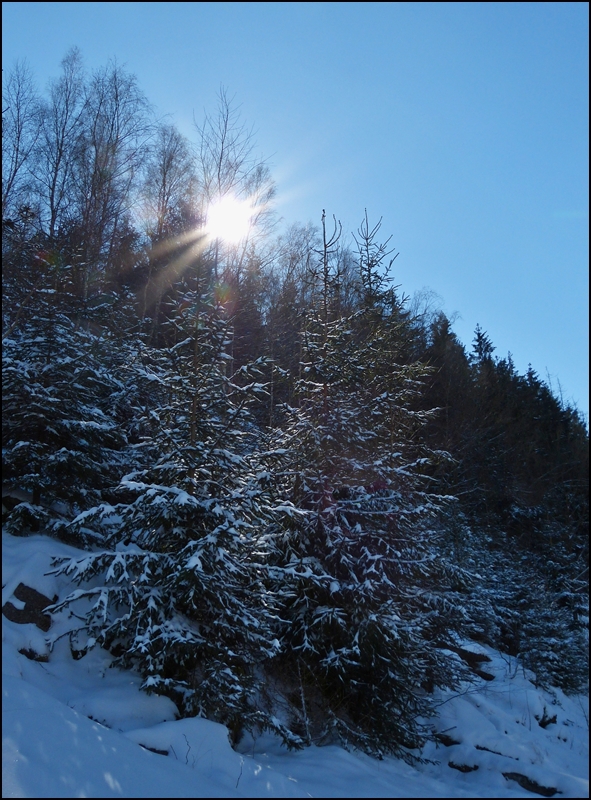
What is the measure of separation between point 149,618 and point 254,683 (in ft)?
5.88

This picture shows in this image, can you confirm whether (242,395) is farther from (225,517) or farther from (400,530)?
(400,530)

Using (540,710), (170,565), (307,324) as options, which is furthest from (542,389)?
(170,565)

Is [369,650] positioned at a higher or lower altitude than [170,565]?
lower

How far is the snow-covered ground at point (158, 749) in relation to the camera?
467 centimetres

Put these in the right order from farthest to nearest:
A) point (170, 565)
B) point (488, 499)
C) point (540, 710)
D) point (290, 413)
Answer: point (488, 499)
point (540, 710)
point (290, 413)
point (170, 565)

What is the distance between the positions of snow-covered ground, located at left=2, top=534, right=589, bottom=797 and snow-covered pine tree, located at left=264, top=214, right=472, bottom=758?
710 millimetres

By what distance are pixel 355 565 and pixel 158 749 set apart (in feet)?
12.4

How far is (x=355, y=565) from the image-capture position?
8.40m

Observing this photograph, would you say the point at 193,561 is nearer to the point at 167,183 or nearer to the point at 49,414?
the point at 49,414

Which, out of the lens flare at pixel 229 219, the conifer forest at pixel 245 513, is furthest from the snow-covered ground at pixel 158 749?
the lens flare at pixel 229 219

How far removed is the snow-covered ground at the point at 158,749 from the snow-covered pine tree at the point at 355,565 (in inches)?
27.9

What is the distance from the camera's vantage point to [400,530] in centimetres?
891

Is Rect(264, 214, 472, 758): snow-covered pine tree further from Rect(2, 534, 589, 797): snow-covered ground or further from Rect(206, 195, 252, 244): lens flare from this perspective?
Rect(206, 195, 252, 244): lens flare

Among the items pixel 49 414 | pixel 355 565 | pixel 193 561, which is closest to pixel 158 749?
pixel 193 561
